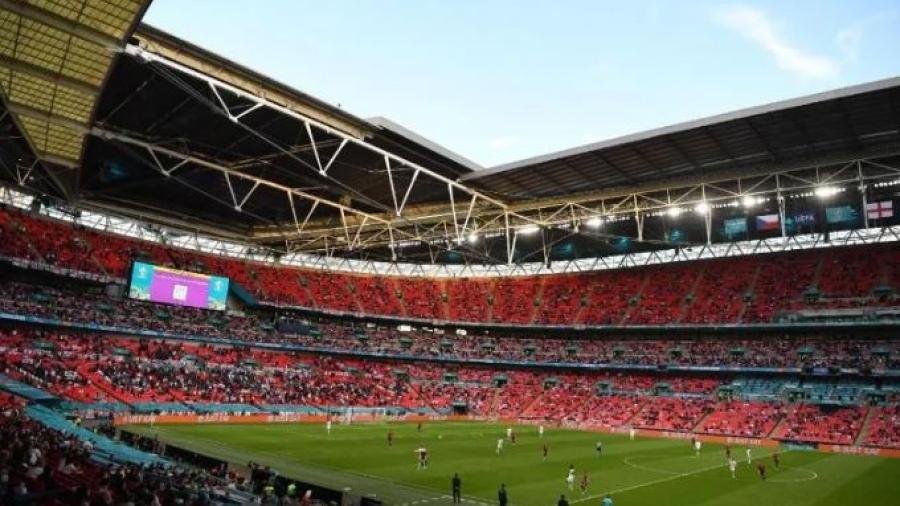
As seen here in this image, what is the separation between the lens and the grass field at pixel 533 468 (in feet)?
84.2

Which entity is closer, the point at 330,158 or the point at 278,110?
the point at 278,110

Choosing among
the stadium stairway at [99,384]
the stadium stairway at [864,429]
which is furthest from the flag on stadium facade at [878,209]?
the stadium stairway at [99,384]

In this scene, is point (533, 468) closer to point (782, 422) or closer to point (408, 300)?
point (782, 422)

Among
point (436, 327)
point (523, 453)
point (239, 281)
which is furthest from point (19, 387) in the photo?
point (436, 327)

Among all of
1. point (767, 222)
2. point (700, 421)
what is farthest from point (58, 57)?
point (700, 421)

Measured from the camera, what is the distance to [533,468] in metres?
32.1

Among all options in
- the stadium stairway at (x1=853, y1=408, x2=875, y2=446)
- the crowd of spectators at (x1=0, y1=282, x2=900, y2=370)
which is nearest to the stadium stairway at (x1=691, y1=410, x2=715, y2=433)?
the crowd of spectators at (x1=0, y1=282, x2=900, y2=370)

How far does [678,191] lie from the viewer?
46594 mm

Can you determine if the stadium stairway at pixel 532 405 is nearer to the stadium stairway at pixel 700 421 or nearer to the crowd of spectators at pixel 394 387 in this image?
the crowd of spectators at pixel 394 387

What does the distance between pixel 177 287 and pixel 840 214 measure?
5890 centimetres

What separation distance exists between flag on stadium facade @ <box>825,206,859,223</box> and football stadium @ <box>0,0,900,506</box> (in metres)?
0.24

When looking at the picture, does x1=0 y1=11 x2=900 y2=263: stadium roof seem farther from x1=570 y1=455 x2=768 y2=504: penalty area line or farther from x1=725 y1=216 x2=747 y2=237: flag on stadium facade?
x1=570 y1=455 x2=768 y2=504: penalty area line

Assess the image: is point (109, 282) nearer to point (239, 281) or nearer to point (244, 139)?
point (239, 281)

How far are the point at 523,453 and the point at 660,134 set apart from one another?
2029 centimetres
